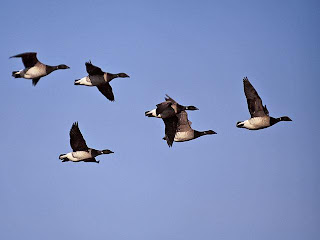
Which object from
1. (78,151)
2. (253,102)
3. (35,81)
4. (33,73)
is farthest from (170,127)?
(33,73)

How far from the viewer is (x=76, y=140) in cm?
3706

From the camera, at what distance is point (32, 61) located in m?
35.8

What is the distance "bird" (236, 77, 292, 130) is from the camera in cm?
3684

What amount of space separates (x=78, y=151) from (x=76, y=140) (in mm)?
794

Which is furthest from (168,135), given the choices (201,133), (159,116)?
(201,133)

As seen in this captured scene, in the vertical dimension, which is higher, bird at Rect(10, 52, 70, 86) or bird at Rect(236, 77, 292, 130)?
bird at Rect(10, 52, 70, 86)

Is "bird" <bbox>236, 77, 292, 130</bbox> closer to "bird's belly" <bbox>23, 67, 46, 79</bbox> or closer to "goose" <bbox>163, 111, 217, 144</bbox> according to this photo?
"goose" <bbox>163, 111, 217, 144</bbox>

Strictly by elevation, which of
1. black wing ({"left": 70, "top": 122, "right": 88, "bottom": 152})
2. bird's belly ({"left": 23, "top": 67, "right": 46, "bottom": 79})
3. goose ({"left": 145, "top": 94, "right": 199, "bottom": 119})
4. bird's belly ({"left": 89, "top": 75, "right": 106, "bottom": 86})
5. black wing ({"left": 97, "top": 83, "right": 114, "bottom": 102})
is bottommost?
black wing ({"left": 70, "top": 122, "right": 88, "bottom": 152})

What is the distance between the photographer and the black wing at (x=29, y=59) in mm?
35344

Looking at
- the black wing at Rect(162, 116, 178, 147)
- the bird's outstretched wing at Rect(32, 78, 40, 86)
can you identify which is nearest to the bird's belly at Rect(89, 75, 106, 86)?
the bird's outstretched wing at Rect(32, 78, 40, 86)

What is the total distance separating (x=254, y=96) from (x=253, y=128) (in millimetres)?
1849

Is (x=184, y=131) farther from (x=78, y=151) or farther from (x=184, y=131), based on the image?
(x=78, y=151)

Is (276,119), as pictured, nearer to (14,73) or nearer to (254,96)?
(254,96)

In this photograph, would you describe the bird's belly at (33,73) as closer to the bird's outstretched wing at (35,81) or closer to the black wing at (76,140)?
the bird's outstretched wing at (35,81)
